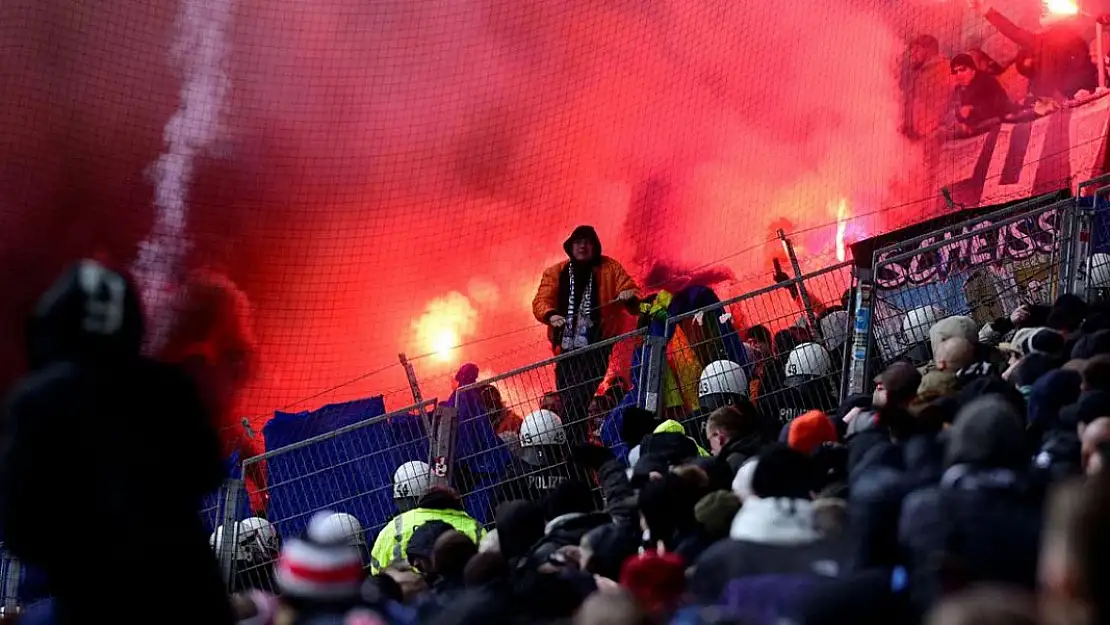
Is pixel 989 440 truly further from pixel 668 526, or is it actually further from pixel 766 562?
pixel 668 526

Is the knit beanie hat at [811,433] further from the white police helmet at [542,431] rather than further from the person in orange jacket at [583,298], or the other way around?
the person in orange jacket at [583,298]

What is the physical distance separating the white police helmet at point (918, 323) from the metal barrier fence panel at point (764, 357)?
11.8 inches

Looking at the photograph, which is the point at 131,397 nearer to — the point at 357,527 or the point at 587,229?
the point at 357,527

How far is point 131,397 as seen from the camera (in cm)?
423

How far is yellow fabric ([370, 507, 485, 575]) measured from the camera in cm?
743

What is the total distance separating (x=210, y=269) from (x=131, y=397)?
36.1 ft

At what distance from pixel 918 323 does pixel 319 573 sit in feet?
16.4

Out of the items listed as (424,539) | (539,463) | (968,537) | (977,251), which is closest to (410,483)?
(539,463)

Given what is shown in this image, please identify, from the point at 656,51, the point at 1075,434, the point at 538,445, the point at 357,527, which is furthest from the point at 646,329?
the point at 656,51

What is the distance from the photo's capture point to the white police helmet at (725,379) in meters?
8.34

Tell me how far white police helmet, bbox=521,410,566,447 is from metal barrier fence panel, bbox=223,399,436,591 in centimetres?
52

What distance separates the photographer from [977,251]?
856cm

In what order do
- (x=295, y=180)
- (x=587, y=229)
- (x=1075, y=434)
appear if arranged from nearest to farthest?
(x=1075, y=434), (x=587, y=229), (x=295, y=180)

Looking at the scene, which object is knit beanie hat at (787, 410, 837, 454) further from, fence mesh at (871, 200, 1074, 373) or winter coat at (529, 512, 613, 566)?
fence mesh at (871, 200, 1074, 373)
